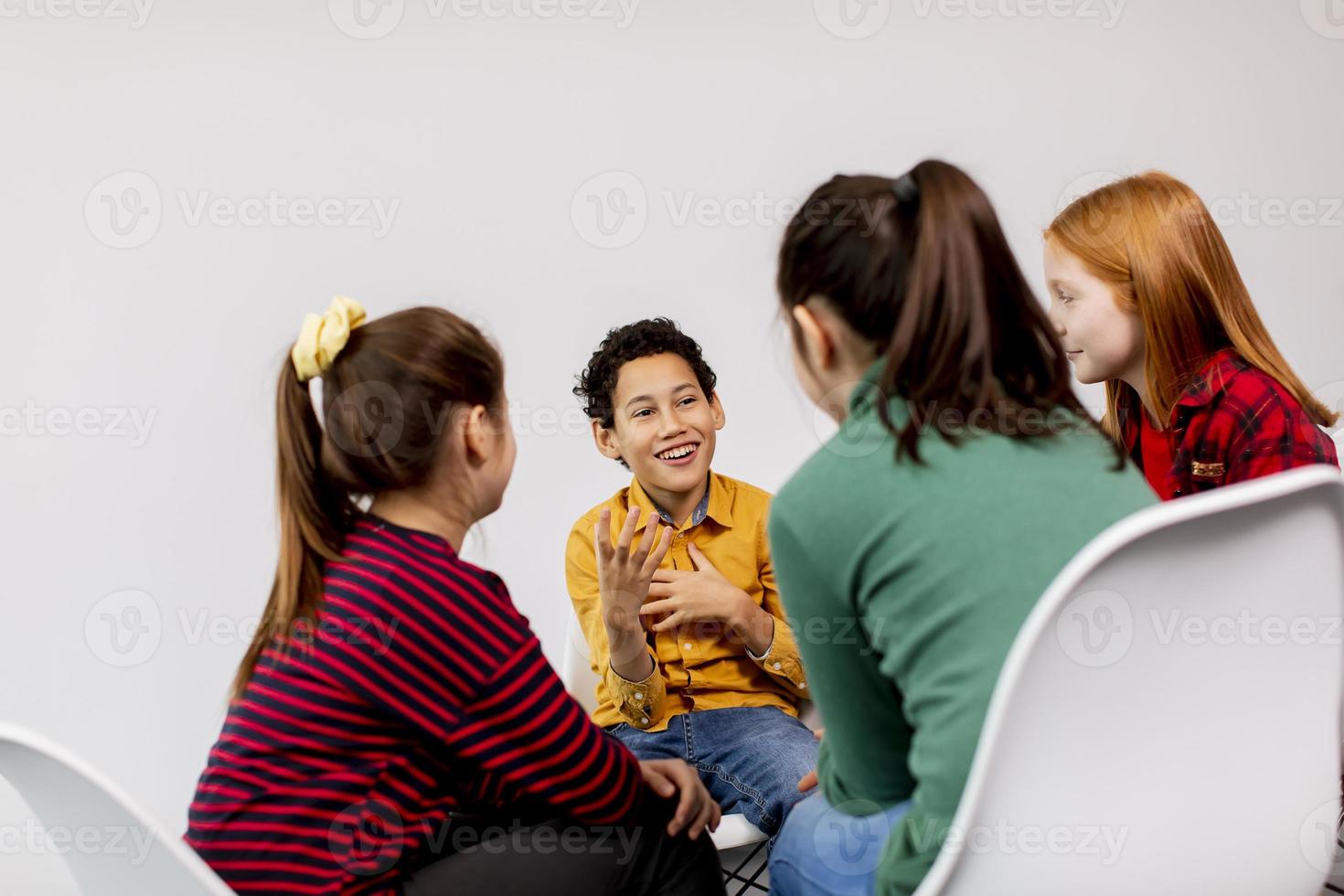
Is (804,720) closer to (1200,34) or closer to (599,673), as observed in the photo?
(599,673)

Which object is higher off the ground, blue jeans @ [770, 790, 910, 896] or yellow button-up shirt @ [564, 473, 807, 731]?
yellow button-up shirt @ [564, 473, 807, 731]

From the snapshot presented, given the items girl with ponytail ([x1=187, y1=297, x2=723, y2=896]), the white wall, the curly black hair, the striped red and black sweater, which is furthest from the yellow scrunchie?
the white wall

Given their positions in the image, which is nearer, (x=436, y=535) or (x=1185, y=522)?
(x=1185, y=522)

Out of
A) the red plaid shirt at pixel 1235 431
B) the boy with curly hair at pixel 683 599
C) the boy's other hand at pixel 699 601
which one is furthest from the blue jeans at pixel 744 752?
the red plaid shirt at pixel 1235 431

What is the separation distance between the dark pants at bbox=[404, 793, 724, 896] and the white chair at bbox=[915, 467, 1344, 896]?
0.38m

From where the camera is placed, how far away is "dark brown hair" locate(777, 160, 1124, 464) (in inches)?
36.9

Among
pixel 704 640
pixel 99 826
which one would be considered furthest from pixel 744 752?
pixel 99 826

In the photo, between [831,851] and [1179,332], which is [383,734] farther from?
[1179,332]

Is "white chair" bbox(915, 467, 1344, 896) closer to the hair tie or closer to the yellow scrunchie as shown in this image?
the hair tie

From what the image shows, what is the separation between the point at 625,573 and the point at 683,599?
17cm

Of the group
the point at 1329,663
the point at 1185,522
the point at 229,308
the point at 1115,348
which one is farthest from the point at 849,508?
the point at 229,308

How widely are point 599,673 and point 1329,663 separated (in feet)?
3.54

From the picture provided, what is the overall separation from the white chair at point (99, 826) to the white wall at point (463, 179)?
1.29 metres

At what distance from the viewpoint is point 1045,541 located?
84 cm
